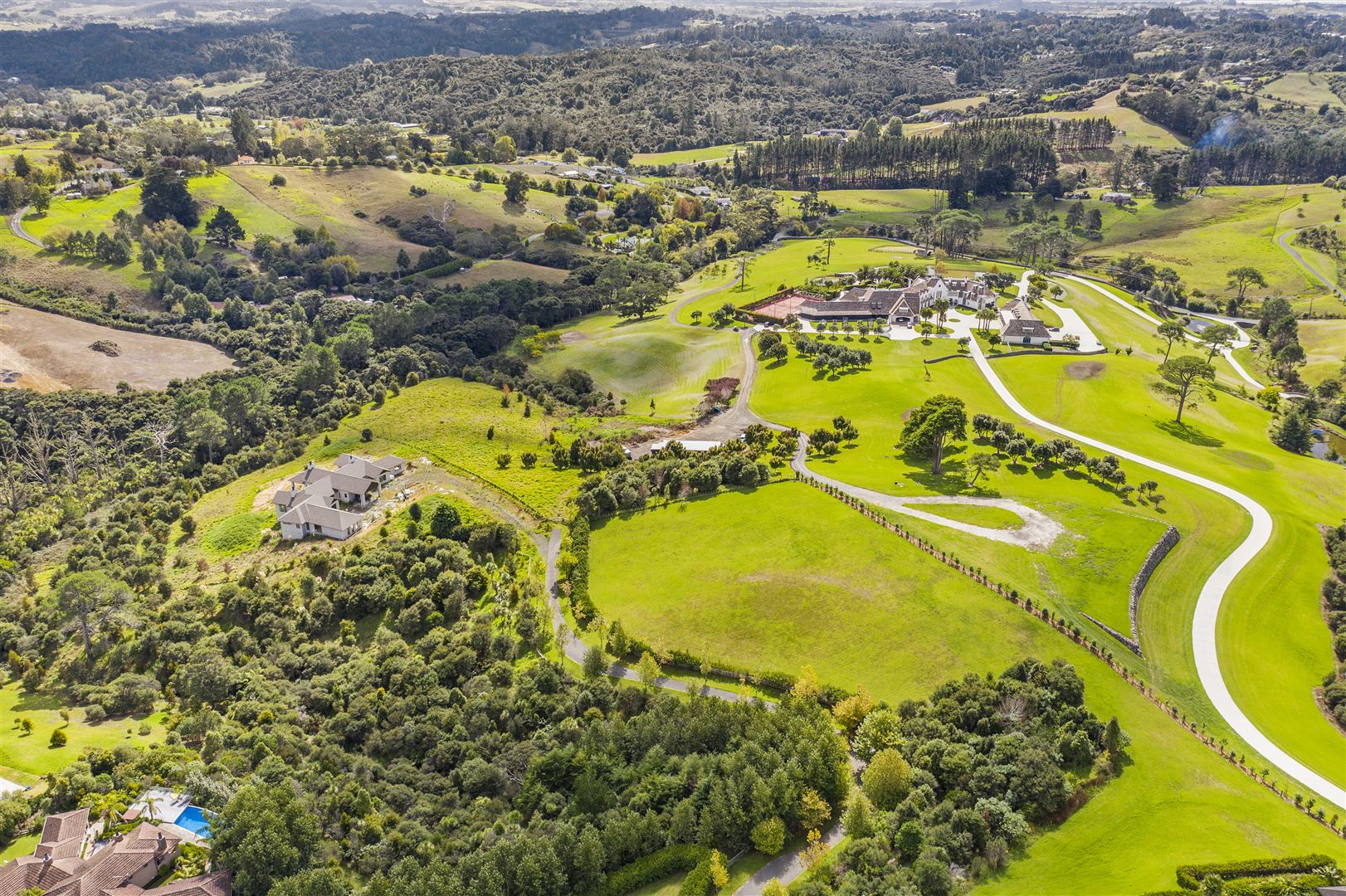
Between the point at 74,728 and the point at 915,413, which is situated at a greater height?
the point at 915,413

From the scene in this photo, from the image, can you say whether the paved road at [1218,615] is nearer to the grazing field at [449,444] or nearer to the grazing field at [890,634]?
the grazing field at [890,634]

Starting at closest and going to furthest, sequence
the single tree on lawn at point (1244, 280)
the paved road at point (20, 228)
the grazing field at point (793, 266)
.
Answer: the single tree on lawn at point (1244, 280) < the grazing field at point (793, 266) < the paved road at point (20, 228)

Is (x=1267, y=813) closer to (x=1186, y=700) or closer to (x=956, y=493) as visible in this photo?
(x=1186, y=700)

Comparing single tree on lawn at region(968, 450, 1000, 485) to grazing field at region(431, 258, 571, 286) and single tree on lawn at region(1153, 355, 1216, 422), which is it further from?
grazing field at region(431, 258, 571, 286)

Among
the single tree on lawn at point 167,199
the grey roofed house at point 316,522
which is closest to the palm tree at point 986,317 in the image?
the grey roofed house at point 316,522

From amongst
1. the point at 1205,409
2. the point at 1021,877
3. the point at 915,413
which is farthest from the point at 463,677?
the point at 1205,409

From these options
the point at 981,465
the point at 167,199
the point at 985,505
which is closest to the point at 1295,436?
the point at 981,465
